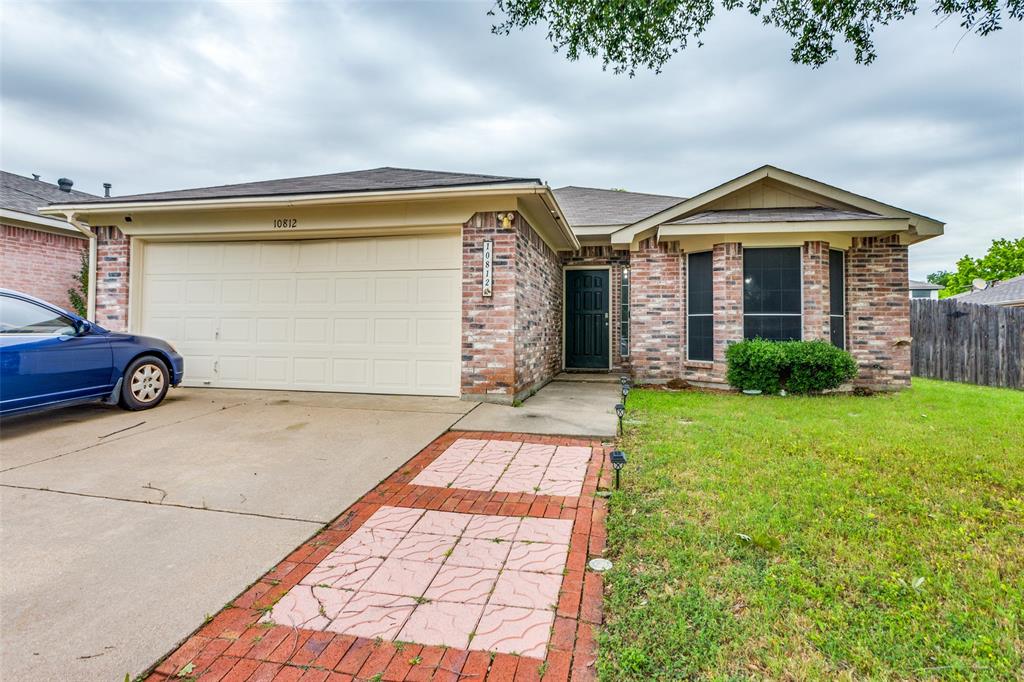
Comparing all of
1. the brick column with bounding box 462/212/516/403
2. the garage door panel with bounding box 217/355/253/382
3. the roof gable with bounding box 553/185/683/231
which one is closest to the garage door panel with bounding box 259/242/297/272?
the garage door panel with bounding box 217/355/253/382

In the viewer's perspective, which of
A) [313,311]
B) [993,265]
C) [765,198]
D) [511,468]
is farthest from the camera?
[993,265]

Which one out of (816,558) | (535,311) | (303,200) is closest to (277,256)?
(303,200)

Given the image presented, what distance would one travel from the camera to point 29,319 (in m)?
4.60

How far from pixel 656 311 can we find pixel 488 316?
4.05m

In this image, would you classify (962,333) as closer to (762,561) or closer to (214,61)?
(762,561)

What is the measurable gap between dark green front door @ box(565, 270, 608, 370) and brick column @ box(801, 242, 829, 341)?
369cm

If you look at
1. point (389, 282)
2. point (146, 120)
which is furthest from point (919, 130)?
point (146, 120)

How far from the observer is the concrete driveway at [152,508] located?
182 cm

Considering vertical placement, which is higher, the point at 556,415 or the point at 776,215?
the point at 776,215

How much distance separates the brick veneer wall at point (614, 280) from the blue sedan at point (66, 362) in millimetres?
7457

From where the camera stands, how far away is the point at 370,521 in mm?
2832

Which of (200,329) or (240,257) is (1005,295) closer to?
(240,257)

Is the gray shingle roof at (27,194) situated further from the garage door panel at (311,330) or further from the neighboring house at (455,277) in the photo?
the garage door panel at (311,330)

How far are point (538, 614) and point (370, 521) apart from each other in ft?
4.31
